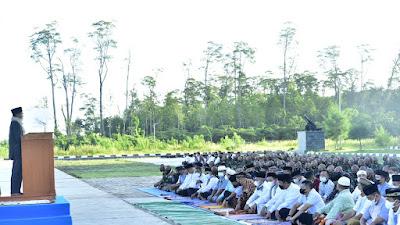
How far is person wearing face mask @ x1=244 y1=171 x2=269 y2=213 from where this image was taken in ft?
34.1

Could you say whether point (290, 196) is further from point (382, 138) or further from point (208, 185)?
point (382, 138)

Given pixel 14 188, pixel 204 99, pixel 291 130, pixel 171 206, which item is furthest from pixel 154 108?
pixel 14 188

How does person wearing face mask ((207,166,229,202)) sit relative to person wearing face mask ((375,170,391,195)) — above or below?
below

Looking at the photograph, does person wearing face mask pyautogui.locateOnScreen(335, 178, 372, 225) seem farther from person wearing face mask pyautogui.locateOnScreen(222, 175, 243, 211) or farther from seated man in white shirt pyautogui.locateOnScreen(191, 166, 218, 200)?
seated man in white shirt pyautogui.locateOnScreen(191, 166, 218, 200)

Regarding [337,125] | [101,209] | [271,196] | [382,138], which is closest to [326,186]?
[271,196]

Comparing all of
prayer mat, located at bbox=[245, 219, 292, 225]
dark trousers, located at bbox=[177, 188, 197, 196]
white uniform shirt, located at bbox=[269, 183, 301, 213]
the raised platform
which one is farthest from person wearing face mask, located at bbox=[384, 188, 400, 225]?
dark trousers, located at bbox=[177, 188, 197, 196]

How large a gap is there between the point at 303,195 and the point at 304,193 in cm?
14

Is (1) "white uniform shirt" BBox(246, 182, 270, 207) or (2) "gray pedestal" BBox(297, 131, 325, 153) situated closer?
(1) "white uniform shirt" BBox(246, 182, 270, 207)

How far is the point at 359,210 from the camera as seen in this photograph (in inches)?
307

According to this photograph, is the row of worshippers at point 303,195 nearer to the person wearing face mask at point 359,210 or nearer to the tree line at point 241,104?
the person wearing face mask at point 359,210

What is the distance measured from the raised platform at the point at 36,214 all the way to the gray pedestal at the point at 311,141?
27222mm

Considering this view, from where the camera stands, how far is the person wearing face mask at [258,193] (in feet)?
34.1

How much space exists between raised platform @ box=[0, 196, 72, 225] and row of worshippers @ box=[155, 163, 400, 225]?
3.83m

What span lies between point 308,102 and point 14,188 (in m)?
55.8
